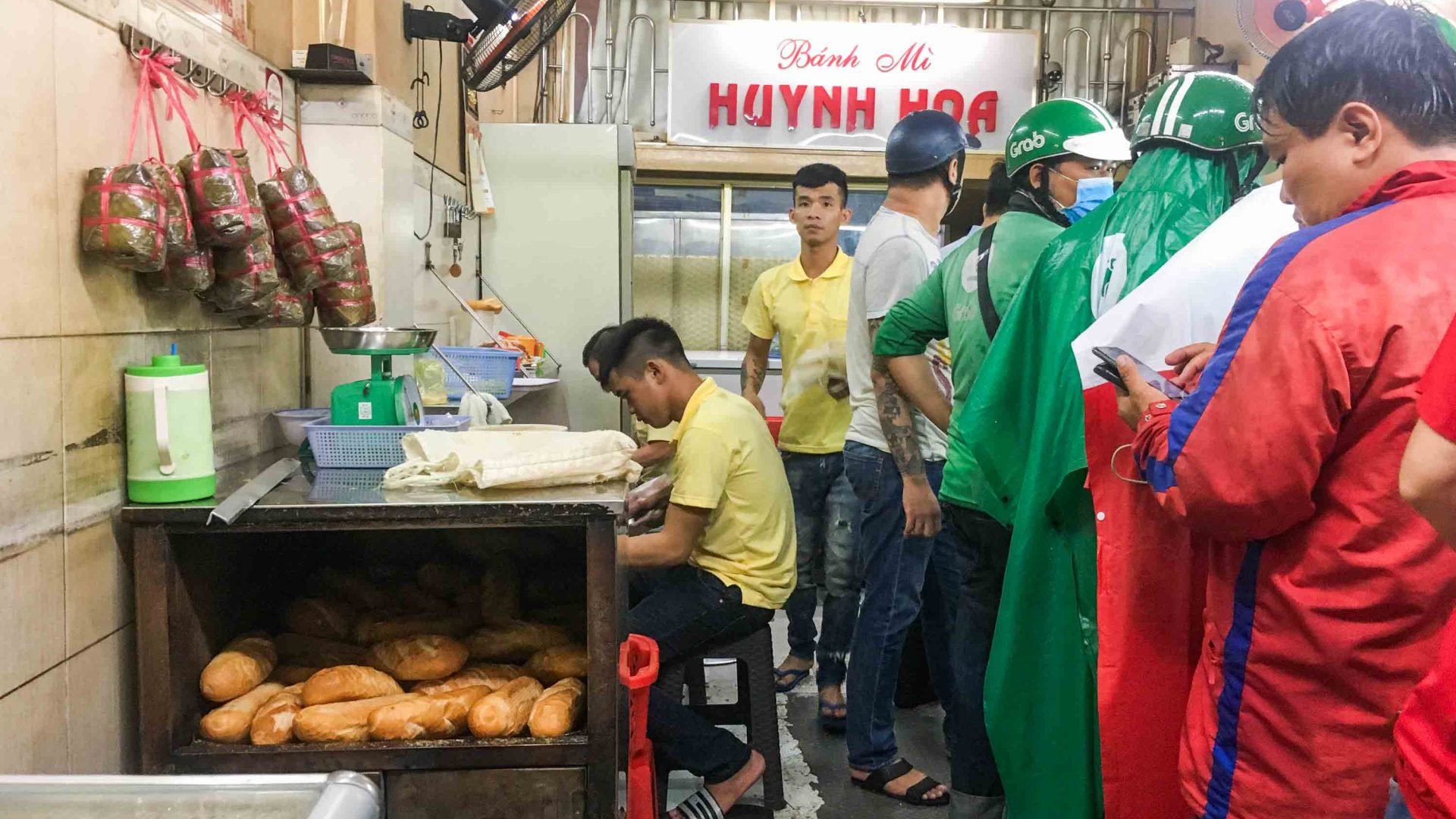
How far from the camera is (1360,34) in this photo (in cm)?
121

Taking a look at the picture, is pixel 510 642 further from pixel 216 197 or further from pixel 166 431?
pixel 216 197

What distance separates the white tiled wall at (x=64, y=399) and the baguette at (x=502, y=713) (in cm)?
55

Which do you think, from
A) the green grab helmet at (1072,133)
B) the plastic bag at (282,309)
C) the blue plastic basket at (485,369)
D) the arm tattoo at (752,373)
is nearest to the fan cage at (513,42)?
the blue plastic basket at (485,369)

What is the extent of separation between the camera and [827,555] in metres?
3.37

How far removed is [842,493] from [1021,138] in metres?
1.47

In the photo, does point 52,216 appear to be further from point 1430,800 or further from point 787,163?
point 787,163

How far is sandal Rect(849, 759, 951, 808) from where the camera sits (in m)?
2.74

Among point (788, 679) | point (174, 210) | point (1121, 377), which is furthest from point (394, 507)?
point (788, 679)

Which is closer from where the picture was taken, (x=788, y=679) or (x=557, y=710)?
(x=557, y=710)

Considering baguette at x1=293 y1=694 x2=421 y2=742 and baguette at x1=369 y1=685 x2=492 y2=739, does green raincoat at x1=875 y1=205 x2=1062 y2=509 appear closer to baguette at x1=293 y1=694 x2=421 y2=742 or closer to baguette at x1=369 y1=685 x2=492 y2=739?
baguette at x1=369 y1=685 x2=492 y2=739

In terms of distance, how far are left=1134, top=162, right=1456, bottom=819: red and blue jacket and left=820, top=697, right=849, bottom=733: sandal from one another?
6.64 feet

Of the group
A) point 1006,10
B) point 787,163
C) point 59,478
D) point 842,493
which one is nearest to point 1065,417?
point 59,478

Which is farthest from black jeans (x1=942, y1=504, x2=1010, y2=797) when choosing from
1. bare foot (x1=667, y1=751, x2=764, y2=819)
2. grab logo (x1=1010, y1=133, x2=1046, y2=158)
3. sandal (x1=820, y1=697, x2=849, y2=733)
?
sandal (x1=820, y1=697, x2=849, y2=733)

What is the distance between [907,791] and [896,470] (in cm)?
83
